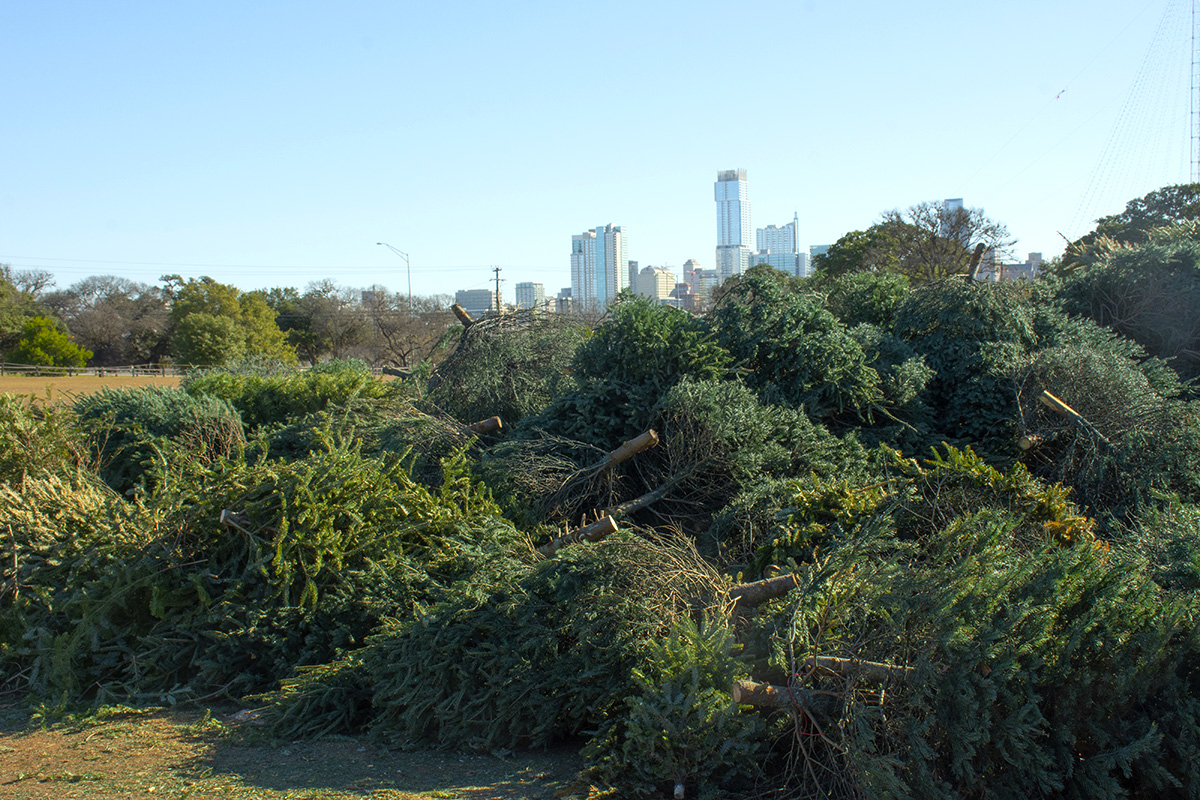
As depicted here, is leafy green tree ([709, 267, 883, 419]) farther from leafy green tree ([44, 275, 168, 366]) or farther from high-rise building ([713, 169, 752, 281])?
high-rise building ([713, 169, 752, 281])

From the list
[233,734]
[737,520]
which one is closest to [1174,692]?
[737,520]

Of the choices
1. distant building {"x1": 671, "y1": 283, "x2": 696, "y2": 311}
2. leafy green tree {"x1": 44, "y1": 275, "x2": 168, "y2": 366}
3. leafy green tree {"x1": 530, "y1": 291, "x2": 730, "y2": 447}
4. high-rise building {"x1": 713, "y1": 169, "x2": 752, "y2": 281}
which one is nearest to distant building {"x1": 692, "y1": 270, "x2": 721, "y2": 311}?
distant building {"x1": 671, "y1": 283, "x2": 696, "y2": 311}

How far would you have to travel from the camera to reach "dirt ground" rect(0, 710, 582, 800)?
171 inches

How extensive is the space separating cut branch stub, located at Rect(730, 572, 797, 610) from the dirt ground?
4.45 feet

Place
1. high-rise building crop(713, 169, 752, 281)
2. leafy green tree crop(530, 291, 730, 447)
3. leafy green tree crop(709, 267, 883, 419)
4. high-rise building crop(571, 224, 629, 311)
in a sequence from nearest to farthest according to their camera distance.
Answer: leafy green tree crop(530, 291, 730, 447)
leafy green tree crop(709, 267, 883, 419)
high-rise building crop(571, 224, 629, 311)
high-rise building crop(713, 169, 752, 281)

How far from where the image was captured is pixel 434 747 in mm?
4953

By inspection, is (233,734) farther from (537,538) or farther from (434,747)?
(537,538)

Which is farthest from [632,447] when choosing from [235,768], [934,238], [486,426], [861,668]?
[934,238]

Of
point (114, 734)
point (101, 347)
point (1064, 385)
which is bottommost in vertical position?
point (114, 734)

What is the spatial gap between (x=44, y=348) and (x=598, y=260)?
88.8m

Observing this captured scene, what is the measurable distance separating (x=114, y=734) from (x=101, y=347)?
63146 mm

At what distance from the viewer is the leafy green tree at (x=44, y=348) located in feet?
164

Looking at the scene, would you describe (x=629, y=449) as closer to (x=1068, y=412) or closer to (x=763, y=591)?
(x=763, y=591)

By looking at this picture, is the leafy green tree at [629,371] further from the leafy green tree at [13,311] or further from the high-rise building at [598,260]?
the high-rise building at [598,260]
